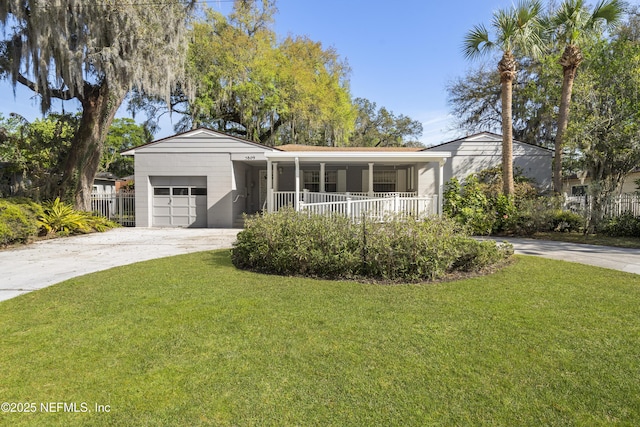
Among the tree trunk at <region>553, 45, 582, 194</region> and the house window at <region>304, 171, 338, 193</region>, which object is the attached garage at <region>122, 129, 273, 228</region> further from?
the tree trunk at <region>553, 45, 582, 194</region>

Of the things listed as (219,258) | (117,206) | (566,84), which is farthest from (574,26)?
(117,206)

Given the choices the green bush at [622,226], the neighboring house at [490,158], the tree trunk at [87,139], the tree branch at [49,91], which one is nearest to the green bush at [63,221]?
the tree trunk at [87,139]

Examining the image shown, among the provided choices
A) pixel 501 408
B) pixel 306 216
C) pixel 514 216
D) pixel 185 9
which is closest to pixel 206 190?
pixel 185 9

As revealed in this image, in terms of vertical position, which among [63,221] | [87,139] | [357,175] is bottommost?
[63,221]

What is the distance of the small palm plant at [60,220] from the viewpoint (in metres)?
11.0

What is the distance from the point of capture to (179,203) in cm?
1472

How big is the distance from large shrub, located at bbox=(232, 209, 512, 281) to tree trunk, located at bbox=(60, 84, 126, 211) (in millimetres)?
10642

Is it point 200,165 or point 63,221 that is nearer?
point 63,221

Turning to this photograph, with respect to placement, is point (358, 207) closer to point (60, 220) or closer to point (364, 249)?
point (364, 249)

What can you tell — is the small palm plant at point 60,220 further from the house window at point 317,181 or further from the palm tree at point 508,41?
the palm tree at point 508,41

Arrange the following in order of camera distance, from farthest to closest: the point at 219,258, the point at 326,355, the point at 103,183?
the point at 103,183
the point at 219,258
the point at 326,355

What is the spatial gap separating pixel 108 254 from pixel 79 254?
2.29 feet

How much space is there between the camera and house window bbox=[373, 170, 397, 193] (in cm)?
1612

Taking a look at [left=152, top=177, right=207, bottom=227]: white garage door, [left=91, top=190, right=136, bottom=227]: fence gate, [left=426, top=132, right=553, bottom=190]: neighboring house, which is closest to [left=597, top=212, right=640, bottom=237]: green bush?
[left=426, top=132, right=553, bottom=190]: neighboring house
